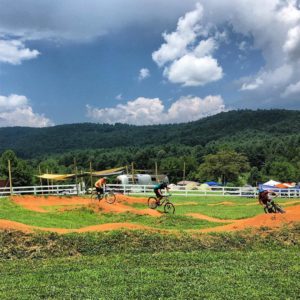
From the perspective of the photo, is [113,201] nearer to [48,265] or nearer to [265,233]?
[265,233]

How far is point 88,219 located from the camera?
78.1ft

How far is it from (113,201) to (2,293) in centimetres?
2212

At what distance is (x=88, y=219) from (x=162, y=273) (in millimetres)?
13973

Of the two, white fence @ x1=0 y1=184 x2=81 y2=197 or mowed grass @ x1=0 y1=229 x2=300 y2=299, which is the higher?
white fence @ x1=0 y1=184 x2=81 y2=197

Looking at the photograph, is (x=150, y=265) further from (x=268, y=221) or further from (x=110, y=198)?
(x=110, y=198)

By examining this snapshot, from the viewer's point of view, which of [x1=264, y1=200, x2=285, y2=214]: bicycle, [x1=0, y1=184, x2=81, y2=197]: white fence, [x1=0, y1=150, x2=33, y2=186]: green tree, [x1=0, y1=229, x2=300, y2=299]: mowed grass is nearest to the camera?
[x1=0, y1=229, x2=300, y2=299]: mowed grass

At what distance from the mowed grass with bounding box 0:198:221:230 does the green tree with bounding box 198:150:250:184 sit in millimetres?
70347

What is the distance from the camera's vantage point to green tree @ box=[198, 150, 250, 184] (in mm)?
93438

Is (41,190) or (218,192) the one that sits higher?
(41,190)

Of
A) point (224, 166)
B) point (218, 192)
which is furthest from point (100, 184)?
point (224, 166)

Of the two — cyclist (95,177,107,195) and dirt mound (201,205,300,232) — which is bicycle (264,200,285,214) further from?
cyclist (95,177,107,195)

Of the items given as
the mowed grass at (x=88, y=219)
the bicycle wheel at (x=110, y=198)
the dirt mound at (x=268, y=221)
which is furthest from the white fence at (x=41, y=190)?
the dirt mound at (x=268, y=221)

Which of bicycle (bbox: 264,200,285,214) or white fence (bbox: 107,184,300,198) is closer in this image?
bicycle (bbox: 264,200,285,214)

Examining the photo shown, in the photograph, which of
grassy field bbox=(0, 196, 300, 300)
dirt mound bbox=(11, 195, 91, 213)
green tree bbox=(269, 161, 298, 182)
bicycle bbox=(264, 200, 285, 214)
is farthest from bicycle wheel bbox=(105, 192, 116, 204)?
green tree bbox=(269, 161, 298, 182)
